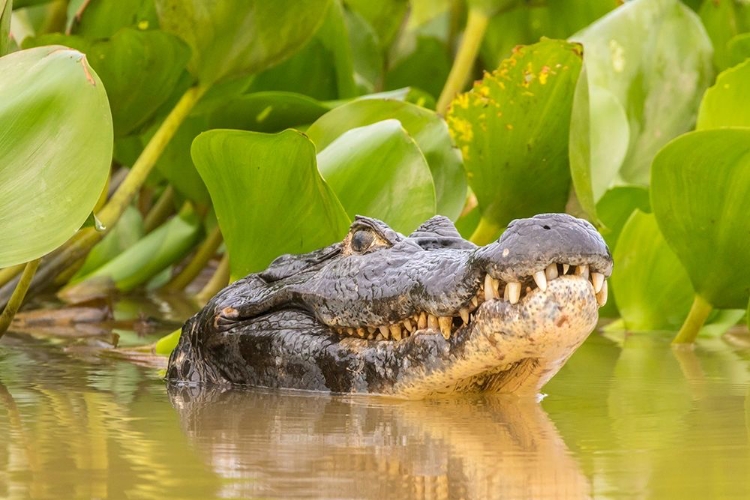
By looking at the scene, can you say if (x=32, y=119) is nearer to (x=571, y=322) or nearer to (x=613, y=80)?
(x=571, y=322)

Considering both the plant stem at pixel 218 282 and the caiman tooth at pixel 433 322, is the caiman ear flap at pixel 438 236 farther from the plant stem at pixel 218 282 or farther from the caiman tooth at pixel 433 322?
the plant stem at pixel 218 282

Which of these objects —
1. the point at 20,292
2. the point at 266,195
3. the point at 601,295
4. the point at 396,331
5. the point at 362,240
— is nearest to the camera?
the point at 601,295

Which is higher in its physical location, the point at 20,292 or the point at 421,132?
the point at 421,132

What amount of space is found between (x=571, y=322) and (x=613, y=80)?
3.00m

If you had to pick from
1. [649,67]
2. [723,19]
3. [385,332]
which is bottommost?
[385,332]

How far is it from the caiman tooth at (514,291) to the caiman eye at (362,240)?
1.88 feet

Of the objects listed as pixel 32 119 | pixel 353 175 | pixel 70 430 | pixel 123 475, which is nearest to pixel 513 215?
pixel 353 175

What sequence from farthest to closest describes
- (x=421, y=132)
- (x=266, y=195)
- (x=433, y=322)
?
(x=421, y=132) → (x=266, y=195) → (x=433, y=322)

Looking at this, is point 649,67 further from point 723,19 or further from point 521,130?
point 521,130

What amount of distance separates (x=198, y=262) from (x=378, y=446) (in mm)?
4162

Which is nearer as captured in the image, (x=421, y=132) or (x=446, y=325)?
(x=446, y=325)

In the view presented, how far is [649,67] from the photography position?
533cm

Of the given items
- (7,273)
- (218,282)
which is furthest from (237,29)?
(218,282)

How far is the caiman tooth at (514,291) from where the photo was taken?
2430mm
